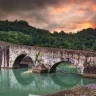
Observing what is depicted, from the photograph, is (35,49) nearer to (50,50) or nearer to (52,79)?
(50,50)

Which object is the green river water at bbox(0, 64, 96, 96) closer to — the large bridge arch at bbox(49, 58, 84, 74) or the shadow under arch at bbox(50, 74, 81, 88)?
the shadow under arch at bbox(50, 74, 81, 88)

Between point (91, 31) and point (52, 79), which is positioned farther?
point (91, 31)

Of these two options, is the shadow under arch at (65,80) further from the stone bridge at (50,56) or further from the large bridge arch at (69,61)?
the stone bridge at (50,56)

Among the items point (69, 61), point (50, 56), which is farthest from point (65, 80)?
point (50, 56)

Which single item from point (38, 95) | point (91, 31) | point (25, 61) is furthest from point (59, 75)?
point (91, 31)

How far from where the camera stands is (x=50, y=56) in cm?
2792

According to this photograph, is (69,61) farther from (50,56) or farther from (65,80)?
(50,56)

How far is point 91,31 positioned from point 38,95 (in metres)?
70.5

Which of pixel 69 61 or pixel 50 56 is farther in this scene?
pixel 50 56

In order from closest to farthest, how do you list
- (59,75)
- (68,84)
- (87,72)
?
(68,84) → (87,72) → (59,75)

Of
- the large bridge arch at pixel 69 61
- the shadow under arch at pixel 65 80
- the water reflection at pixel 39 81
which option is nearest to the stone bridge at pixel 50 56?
the large bridge arch at pixel 69 61

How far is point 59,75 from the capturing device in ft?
88.3

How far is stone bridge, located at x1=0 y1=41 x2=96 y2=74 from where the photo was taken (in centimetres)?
2491

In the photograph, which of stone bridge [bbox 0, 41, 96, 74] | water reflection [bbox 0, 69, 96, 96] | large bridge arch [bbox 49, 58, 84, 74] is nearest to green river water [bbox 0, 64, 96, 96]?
water reflection [bbox 0, 69, 96, 96]
